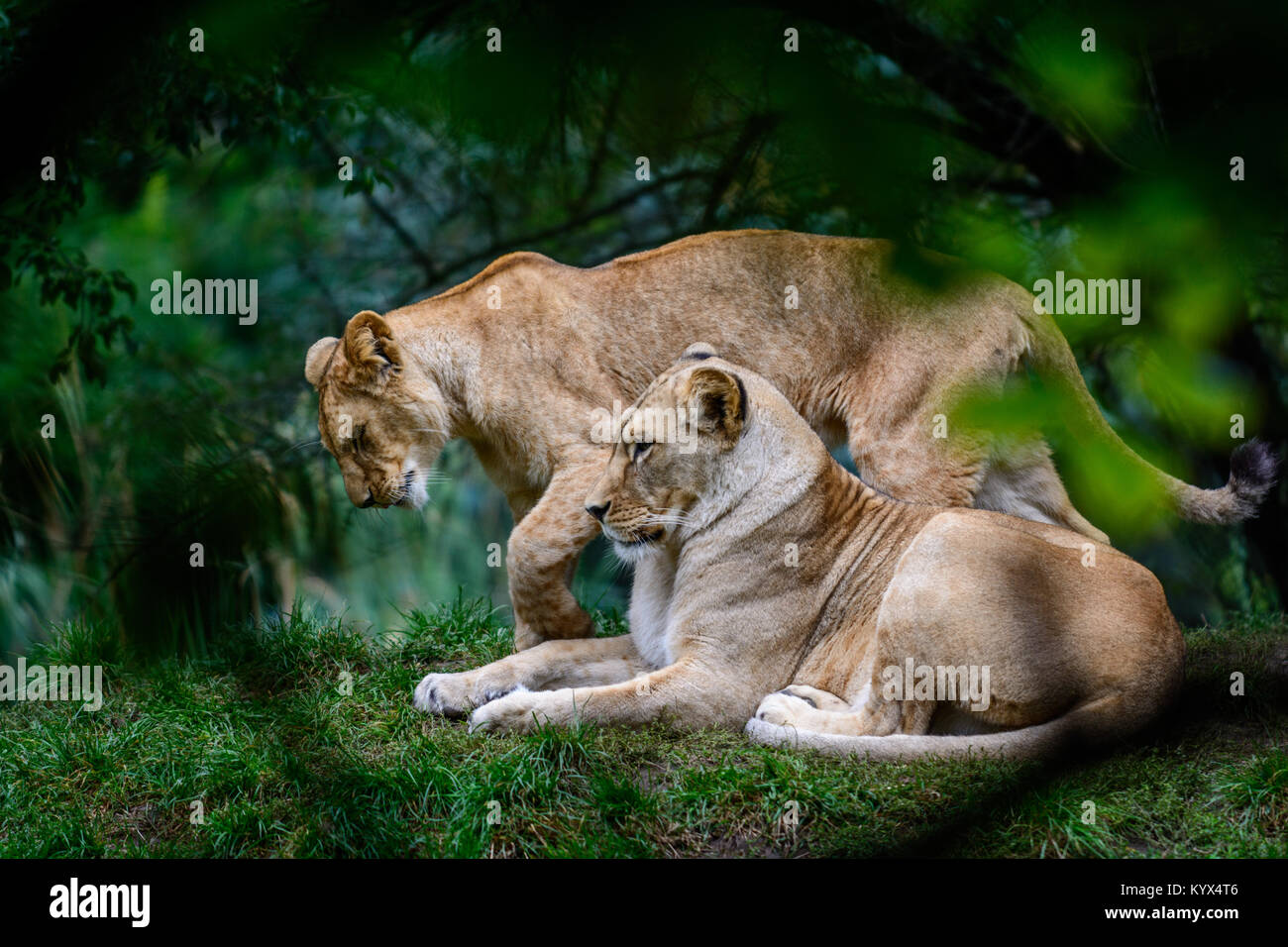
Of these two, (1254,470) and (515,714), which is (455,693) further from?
(1254,470)

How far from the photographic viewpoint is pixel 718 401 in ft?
16.8

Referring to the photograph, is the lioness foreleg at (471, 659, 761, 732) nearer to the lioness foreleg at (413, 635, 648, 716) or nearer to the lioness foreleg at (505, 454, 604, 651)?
the lioness foreleg at (413, 635, 648, 716)

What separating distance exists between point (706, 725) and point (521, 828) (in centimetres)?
106

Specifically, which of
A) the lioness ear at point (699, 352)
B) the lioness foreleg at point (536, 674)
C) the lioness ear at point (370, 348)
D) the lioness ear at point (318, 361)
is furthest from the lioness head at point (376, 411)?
the lioness ear at point (699, 352)

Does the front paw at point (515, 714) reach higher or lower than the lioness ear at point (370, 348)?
lower

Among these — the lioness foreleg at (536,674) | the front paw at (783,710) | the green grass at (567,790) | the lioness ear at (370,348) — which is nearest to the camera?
the green grass at (567,790)

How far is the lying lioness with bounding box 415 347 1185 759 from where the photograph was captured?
4.46 meters

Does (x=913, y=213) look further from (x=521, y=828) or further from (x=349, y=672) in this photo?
(x=349, y=672)

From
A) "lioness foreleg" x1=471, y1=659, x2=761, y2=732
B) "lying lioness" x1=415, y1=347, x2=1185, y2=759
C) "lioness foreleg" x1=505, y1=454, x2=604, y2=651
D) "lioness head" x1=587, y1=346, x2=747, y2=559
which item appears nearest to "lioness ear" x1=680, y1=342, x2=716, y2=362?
"lying lioness" x1=415, y1=347, x2=1185, y2=759

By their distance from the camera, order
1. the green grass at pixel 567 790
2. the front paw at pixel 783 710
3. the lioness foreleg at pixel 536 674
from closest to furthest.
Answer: the green grass at pixel 567 790 → the front paw at pixel 783 710 → the lioness foreleg at pixel 536 674

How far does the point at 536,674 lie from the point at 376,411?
156cm

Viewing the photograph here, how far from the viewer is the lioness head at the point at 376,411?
239 inches

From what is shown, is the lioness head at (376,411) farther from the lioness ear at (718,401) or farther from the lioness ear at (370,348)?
the lioness ear at (718,401)

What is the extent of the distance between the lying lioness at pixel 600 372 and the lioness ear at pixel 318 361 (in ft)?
0.04
